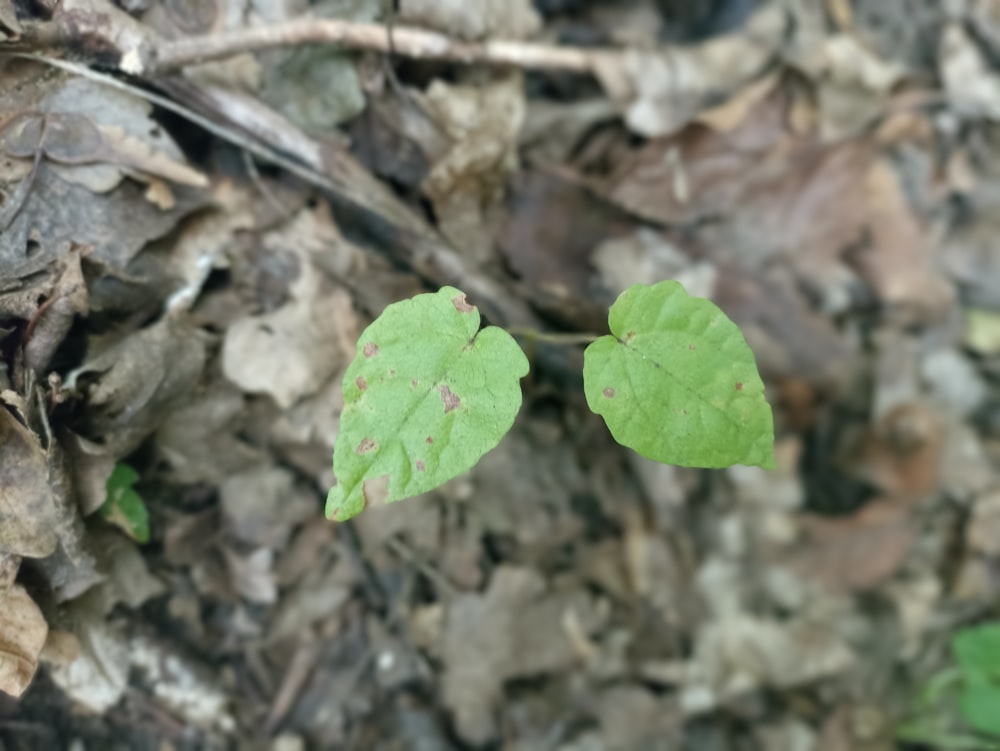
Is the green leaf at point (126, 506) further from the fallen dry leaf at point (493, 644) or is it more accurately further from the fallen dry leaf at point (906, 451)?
the fallen dry leaf at point (906, 451)

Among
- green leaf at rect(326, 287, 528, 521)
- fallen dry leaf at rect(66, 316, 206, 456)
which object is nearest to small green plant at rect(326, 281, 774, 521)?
green leaf at rect(326, 287, 528, 521)

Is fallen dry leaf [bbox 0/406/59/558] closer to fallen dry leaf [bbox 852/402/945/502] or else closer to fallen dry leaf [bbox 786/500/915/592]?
fallen dry leaf [bbox 786/500/915/592]

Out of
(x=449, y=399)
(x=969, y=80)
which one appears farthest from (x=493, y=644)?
(x=969, y=80)

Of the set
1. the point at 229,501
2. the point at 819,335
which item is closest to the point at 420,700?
the point at 229,501

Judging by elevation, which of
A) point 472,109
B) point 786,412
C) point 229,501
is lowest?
point 786,412

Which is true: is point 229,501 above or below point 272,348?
below

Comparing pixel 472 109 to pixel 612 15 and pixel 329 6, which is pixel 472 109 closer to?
pixel 329 6
